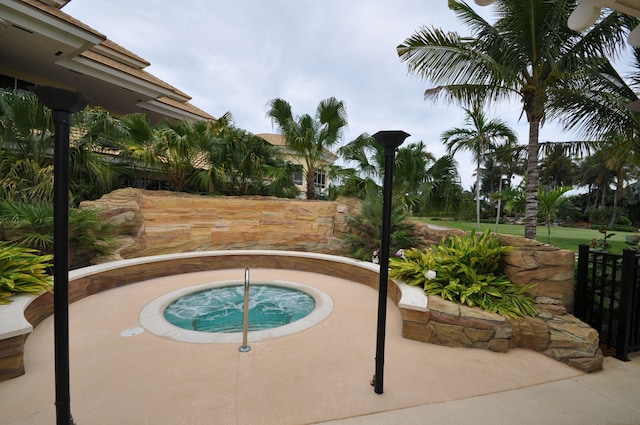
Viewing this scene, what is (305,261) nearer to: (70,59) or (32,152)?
(32,152)

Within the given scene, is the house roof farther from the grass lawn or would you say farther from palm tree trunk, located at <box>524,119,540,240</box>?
the grass lawn

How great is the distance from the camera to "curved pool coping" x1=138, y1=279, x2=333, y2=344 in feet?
10.6

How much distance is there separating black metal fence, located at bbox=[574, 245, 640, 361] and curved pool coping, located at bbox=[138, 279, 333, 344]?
3551 mm

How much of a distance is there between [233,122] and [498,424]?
470 inches

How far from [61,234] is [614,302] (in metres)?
5.71

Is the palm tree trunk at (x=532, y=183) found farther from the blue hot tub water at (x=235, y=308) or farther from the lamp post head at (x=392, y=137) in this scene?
the lamp post head at (x=392, y=137)

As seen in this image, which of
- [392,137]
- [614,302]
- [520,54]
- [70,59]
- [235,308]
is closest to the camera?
[392,137]

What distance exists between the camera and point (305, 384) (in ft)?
7.97

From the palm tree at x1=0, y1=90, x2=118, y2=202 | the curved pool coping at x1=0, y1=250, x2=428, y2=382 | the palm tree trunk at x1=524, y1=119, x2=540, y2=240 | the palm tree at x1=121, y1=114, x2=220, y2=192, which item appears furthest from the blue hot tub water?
the palm tree trunk at x1=524, y1=119, x2=540, y2=240

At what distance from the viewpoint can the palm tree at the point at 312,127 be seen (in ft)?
31.7

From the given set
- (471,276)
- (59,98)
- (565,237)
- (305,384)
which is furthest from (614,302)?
(565,237)

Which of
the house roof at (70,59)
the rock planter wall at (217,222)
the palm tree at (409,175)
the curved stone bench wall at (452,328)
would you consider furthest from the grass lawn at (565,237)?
the house roof at (70,59)

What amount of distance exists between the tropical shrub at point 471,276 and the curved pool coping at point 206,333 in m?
1.47

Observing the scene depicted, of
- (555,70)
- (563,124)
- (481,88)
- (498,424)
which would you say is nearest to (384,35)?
(481,88)
